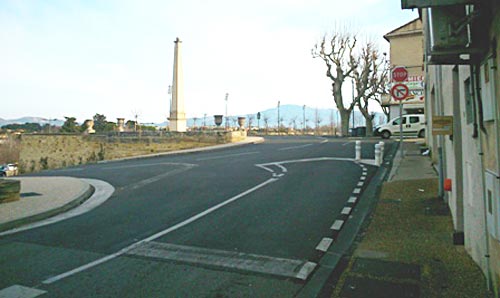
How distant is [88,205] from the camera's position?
32.7ft

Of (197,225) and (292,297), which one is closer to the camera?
(292,297)

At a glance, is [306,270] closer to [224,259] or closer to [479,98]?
[224,259]

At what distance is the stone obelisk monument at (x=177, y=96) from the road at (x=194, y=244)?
24.0 metres

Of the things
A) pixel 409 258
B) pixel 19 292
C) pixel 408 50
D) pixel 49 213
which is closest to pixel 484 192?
pixel 409 258

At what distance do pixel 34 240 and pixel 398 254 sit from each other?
5641mm

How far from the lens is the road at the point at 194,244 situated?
15.5 feet

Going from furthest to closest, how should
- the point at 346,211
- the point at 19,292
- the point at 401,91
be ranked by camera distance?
the point at 401,91 → the point at 346,211 → the point at 19,292

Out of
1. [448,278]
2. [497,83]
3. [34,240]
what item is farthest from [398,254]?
[34,240]

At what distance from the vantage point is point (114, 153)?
29875 millimetres

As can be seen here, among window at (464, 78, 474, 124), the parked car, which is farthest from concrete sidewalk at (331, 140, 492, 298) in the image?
the parked car

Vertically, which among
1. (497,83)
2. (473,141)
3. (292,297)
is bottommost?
(292,297)

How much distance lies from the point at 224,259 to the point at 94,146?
28.6 metres

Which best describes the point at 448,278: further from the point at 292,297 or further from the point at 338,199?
the point at 338,199

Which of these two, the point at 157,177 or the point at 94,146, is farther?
the point at 94,146
